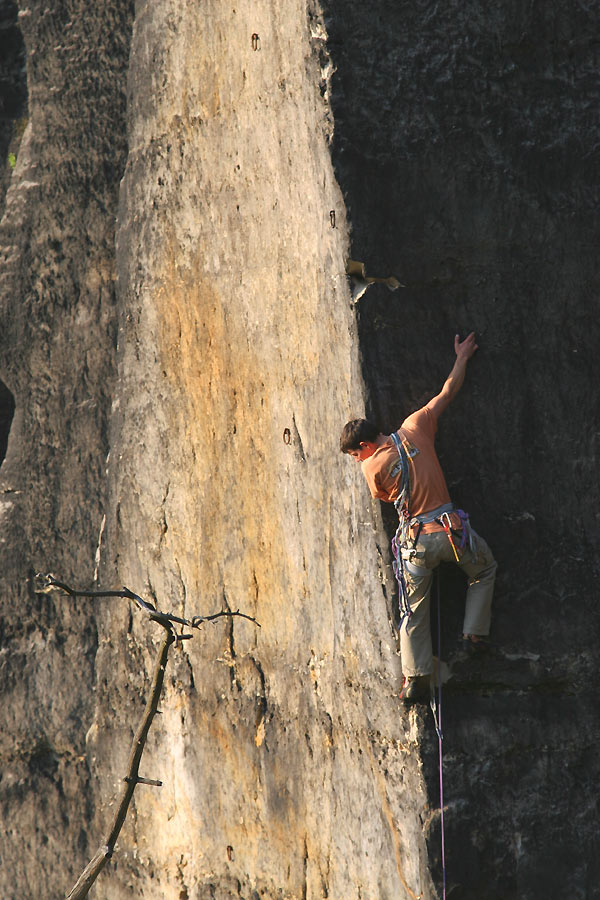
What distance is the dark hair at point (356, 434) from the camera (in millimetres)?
5176

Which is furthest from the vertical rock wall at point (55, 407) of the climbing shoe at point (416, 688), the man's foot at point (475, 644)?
the man's foot at point (475, 644)

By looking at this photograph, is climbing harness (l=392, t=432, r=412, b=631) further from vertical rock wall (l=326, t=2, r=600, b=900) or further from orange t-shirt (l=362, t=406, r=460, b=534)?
vertical rock wall (l=326, t=2, r=600, b=900)

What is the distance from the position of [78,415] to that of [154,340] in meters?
0.95

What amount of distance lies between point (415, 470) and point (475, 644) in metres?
0.83

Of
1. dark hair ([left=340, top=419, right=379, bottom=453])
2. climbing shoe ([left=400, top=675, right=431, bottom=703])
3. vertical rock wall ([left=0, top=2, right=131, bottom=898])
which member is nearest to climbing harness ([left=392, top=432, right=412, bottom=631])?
dark hair ([left=340, top=419, right=379, bottom=453])

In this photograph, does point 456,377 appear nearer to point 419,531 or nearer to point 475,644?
point 419,531

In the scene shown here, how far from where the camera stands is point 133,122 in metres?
7.15

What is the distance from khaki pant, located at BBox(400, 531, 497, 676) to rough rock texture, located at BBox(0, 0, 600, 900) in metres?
0.13

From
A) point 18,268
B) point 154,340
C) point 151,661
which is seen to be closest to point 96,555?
point 151,661

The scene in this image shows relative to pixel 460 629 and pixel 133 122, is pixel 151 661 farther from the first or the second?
pixel 133 122

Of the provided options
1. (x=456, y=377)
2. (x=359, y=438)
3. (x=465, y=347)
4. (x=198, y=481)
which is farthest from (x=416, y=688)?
(x=198, y=481)

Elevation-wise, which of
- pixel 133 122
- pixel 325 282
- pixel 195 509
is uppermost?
pixel 133 122

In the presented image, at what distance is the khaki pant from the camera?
17.1 ft

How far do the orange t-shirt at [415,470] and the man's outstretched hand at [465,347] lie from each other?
338 mm
